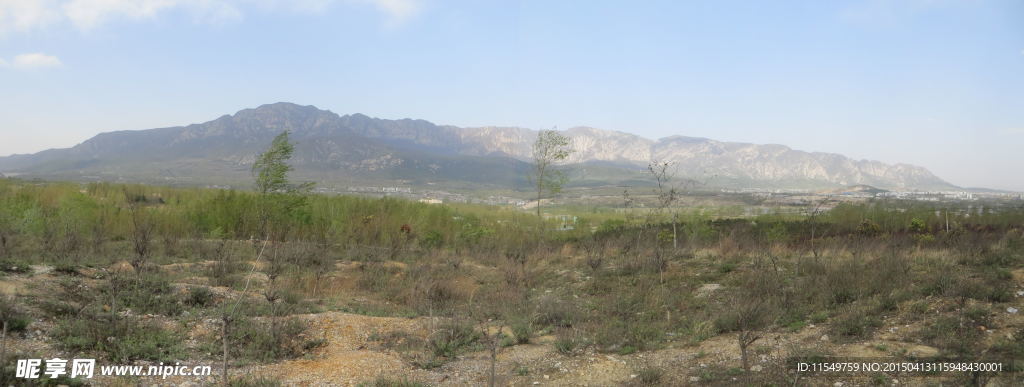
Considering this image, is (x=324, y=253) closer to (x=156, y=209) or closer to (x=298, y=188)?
(x=298, y=188)

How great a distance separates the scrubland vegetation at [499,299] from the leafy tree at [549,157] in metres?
13.0

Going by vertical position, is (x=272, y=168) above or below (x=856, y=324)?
above

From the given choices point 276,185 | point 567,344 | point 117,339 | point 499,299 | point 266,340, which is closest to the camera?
point 117,339

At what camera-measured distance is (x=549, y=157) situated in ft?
110

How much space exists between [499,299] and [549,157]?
2200cm

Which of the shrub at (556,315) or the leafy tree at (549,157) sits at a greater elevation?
the leafy tree at (549,157)

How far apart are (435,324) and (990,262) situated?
12.8 m

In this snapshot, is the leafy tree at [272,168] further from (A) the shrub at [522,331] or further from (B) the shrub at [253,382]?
(B) the shrub at [253,382]

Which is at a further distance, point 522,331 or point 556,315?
point 556,315

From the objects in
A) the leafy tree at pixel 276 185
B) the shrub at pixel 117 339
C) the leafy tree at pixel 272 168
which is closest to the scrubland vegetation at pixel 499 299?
the shrub at pixel 117 339

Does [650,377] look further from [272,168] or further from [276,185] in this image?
[276,185]

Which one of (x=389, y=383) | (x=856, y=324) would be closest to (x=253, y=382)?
(x=389, y=383)

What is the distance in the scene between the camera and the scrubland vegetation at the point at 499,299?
6715mm

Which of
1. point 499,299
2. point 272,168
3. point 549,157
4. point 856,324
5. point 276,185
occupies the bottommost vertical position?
point 499,299
